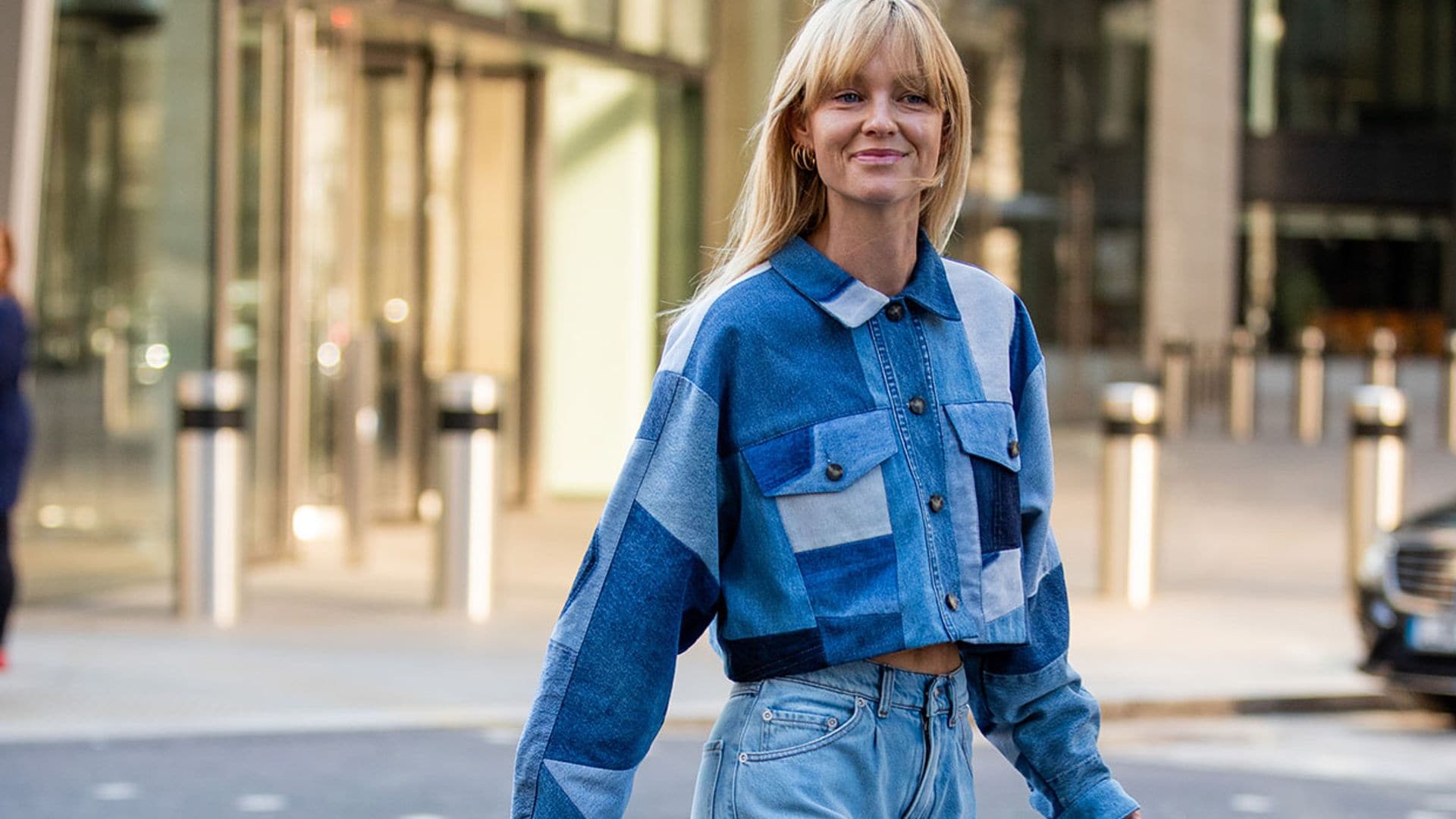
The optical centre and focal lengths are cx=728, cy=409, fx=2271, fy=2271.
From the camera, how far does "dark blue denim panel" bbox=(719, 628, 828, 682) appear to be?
8.13 ft

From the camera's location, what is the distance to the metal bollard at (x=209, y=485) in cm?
1016

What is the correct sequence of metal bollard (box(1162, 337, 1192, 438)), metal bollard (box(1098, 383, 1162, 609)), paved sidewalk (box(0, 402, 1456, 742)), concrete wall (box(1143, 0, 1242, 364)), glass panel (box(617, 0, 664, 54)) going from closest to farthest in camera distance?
paved sidewalk (box(0, 402, 1456, 742))
metal bollard (box(1098, 383, 1162, 609))
glass panel (box(617, 0, 664, 54))
metal bollard (box(1162, 337, 1192, 438))
concrete wall (box(1143, 0, 1242, 364))

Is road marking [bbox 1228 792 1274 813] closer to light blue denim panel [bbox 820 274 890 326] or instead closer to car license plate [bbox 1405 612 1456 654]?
car license plate [bbox 1405 612 1456 654]

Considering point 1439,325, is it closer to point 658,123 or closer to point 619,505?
point 658,123

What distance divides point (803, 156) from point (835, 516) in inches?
17.7

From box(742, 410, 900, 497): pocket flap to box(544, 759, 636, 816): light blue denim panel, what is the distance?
1.17ft

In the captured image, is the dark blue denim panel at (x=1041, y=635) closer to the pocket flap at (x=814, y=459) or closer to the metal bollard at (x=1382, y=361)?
the pocket flap at (x=814, y=459)

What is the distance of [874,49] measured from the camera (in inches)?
101

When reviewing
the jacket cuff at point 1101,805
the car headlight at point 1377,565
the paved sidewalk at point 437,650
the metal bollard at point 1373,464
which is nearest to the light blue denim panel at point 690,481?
the jacket cuff at point 1101,805

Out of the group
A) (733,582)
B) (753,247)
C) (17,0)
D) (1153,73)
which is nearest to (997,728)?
(733,582)

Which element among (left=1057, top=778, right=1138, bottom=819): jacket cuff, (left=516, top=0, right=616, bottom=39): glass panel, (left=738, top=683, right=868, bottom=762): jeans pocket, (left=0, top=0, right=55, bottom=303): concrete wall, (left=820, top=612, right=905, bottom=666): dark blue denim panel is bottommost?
(left=1057, top=778, right=1138, bottom=819): jacket cuff

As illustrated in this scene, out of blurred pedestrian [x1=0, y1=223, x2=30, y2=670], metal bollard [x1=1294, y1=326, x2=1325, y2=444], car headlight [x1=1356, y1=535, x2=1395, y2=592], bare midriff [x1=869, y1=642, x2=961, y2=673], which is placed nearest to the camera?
bare midriff [x1=869, y1=642, x2=961, y2=673]

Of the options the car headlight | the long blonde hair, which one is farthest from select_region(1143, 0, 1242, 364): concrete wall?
the long blonde hair

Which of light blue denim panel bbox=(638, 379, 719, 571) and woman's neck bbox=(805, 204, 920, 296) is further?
woman's neck bbox=(805, 204, 920, 296)
